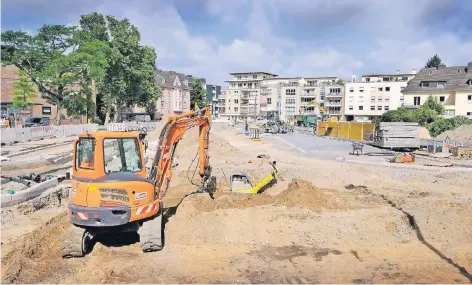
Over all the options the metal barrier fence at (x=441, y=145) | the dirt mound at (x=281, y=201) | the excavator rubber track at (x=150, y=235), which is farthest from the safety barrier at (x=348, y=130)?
the excavator rubber track at (x=150, y=235)

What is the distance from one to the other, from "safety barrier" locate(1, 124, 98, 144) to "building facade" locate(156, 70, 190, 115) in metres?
50.4

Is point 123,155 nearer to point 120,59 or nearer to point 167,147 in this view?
point 167,147

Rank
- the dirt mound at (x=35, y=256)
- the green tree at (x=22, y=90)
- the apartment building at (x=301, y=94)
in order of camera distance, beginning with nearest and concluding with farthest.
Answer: the dirt mound at (x=35, y=256)
the green tree at (x=22, y=90)
the apartment building at (x=301, y=94)

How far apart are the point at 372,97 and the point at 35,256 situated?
8549 centimetres

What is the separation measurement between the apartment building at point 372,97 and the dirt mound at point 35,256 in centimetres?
8270

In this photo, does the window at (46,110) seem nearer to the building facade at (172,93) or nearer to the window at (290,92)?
the building facade at (172,93)

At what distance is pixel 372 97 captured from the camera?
8706 cm

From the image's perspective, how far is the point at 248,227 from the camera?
1098cm

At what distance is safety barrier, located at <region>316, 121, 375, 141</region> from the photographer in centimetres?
4119

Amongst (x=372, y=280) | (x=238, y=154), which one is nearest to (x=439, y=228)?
(x=372, y=280)

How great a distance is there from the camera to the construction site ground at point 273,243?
847 centimetres

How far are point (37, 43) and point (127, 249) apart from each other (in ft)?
142

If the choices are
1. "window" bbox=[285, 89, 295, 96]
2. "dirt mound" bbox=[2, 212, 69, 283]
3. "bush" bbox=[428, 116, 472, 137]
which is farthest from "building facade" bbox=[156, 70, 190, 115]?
"dirt mound" bbox=[2, 212, 69, 283]

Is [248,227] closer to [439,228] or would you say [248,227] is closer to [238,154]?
[439,228]
